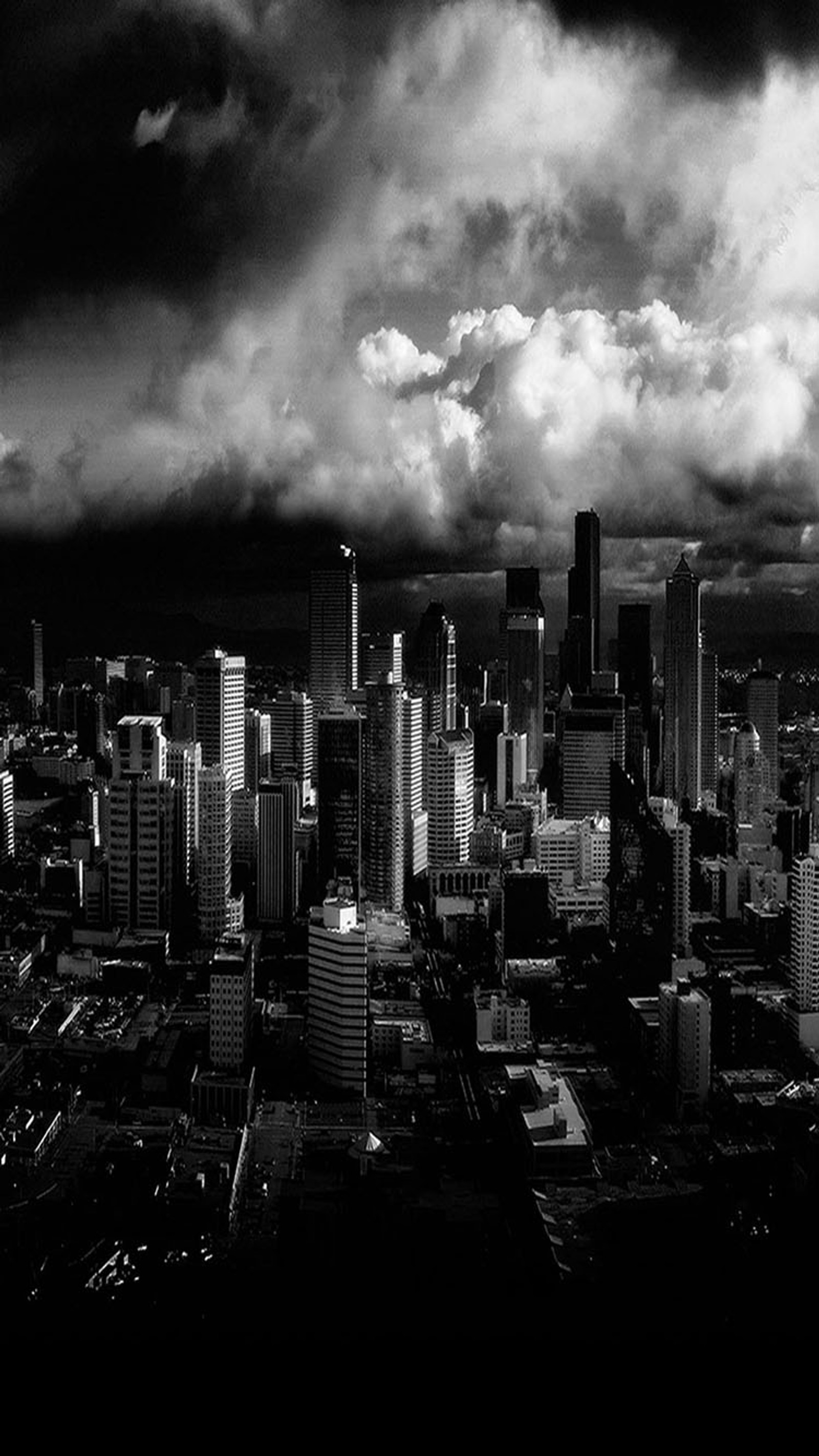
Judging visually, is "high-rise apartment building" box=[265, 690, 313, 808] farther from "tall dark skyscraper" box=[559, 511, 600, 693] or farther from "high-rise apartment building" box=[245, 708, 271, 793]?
"tall dark skyscraper" box=[559, 511, 600, 693]

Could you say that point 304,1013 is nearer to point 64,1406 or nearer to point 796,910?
point 796,910

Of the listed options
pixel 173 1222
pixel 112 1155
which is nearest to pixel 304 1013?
pixel 112 1155

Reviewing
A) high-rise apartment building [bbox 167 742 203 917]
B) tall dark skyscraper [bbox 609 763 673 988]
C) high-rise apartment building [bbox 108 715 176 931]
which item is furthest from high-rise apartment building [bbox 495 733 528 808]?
high-rise apartment building [bbox 108 715 176 931]

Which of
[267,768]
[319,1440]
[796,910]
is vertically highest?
[267,768]

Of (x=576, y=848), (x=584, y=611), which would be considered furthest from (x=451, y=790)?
(x=584, y=611)

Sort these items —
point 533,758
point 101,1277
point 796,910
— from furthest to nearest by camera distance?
point 533,758 < point 796,910 < point 101,1277

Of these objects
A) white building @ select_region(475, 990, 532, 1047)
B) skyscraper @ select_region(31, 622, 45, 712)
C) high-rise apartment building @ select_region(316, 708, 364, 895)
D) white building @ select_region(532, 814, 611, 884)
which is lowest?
white building @ select_region(475, 990, 532, 1047)

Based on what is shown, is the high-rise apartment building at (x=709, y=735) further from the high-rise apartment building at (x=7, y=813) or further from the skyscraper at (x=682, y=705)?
the high-rise apartment building at (x=7, y=813)
